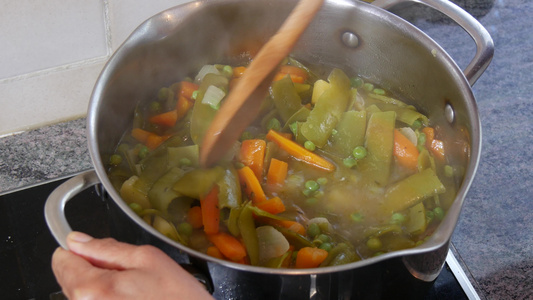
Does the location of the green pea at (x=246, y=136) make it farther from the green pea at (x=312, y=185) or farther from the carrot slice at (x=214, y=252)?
the carrot slice at (x=214, y=252)

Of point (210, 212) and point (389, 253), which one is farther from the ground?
point (389, 253)

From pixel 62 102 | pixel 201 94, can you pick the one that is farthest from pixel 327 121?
pixel 62 102

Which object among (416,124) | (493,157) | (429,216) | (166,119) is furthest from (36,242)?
(493,157)

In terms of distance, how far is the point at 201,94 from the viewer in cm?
161

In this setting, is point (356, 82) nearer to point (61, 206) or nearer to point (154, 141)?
point (154, 141)

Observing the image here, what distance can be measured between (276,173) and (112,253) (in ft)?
2.08

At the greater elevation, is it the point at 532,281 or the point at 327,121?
the point at 327,121

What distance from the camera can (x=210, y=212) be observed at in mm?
1344

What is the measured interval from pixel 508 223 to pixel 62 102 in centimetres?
134

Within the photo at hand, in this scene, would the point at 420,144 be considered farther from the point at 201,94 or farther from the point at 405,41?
the point at 201,94

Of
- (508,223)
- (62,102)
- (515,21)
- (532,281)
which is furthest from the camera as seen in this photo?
(515,21)

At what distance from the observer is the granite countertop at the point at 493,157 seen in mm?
1467

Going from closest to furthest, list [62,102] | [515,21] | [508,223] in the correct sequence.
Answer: [508,223]
[62,102]
[515,21]

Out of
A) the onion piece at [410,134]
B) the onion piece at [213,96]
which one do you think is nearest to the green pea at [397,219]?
the onion piece at [410,134]
